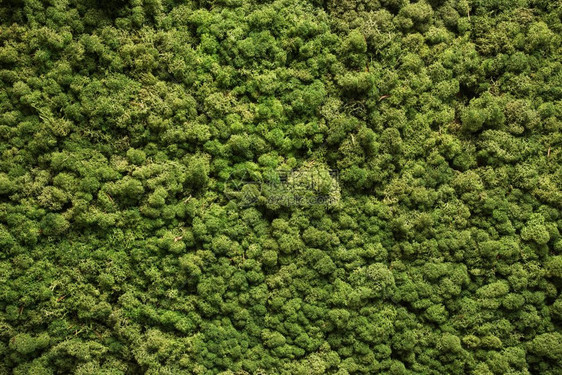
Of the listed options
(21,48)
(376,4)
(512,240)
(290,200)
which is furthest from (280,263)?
(21,48)

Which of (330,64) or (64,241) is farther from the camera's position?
(330,64)

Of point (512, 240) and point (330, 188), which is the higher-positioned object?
point (330, 188)

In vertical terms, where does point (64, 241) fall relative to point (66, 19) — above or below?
below

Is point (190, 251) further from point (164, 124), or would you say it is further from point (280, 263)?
point (164, 124)

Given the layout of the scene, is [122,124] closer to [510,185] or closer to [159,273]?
[159,273]

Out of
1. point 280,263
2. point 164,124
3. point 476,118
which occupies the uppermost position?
point 164,124

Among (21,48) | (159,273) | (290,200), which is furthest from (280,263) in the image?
(21,48)
